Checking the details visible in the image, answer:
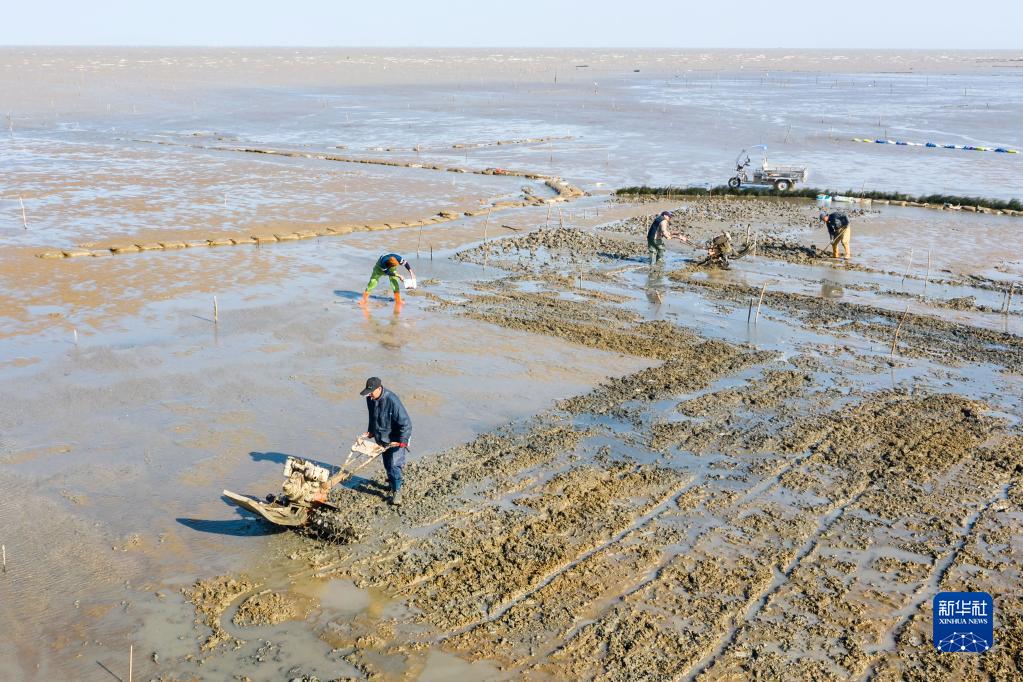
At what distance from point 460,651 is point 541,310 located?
9.08 m

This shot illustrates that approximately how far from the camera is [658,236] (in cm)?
1836

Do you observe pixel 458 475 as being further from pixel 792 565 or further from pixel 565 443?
pixel 792 565

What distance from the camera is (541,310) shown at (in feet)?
50.2

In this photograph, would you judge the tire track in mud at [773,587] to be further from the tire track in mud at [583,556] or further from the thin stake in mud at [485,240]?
the thin stake in mud at [485,240]

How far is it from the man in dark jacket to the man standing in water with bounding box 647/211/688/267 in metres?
10.6

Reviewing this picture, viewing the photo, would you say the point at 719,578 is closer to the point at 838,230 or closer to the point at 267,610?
the point at 267,610

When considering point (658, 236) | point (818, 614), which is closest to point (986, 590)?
point (818, 614)

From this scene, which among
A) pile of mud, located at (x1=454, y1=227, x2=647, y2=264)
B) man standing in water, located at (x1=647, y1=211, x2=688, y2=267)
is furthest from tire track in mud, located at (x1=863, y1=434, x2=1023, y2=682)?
pile of mud, located at (x1=454, y1=227, x2=647, y2=264)

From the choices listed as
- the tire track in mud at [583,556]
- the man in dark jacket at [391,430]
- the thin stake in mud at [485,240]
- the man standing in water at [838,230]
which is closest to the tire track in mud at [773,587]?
the tire track in mud at [583,556]

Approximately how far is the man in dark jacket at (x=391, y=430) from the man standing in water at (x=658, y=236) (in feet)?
34.8

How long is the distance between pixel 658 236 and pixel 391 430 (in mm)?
10806

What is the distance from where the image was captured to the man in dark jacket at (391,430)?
342 inches

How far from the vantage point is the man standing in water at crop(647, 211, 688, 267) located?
18.2 m

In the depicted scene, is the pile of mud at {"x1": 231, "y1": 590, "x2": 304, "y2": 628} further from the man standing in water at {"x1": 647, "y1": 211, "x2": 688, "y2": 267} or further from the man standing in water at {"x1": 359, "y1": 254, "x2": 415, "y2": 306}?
the man standing in water at {"x1": 647, "y1": 211, "x2": 688, "y2": 267}
